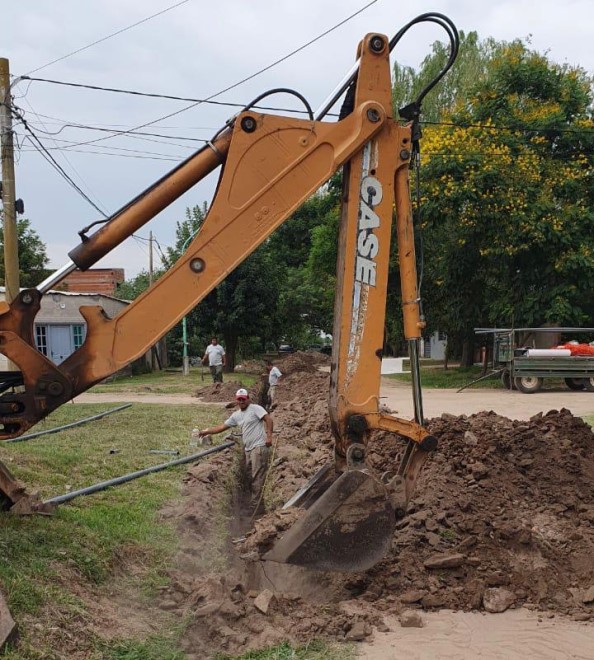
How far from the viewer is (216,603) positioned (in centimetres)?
495

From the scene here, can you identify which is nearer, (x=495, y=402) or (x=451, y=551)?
(x=451, y=551)

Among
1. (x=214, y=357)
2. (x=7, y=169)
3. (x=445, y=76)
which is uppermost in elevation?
(x=445, y=76)

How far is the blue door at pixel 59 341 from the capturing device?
2833cm

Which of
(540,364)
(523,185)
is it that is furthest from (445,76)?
(540,364)

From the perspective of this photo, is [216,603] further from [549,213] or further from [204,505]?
[549,213]

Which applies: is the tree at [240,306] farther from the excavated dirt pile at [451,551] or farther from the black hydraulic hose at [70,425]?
the excavated dirt pile at [451,551]

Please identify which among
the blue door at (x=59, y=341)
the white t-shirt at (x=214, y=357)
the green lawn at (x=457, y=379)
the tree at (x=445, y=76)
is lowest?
the green lawn at (x=457, y=379)

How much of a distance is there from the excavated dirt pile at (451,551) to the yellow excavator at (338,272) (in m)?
0.47

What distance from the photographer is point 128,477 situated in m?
8.67

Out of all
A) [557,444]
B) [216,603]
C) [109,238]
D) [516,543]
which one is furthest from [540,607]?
[109,238]

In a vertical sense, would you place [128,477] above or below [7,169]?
below

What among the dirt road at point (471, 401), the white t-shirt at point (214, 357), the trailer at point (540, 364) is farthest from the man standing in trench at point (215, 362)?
the trailer at point (540, 364)

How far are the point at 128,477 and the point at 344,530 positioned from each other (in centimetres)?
442

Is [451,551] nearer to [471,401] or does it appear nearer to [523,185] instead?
[471,401]
